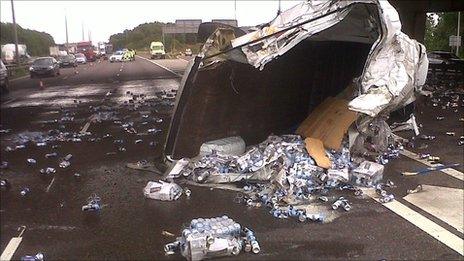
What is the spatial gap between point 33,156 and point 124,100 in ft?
31.3

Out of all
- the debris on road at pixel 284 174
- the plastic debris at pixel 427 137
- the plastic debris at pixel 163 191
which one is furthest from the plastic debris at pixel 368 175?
the plastic debris at pixel 427 137

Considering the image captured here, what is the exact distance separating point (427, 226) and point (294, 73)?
4.70 m

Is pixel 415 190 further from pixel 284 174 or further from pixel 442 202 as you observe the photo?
pixel 284 174

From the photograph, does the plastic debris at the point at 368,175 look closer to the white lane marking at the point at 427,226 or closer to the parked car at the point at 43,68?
the white lane marking at the point at 427,226

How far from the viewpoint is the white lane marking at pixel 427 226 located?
502cm

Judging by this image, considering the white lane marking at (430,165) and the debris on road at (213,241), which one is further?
the white lane marking at (430,165)

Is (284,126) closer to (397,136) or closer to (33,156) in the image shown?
→ (397,136)

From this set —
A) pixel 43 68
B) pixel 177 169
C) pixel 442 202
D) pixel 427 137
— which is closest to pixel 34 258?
pixel 177 169

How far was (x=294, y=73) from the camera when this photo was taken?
31.4ft

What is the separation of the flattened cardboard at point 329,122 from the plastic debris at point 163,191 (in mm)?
2804

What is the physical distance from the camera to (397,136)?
10023 mm

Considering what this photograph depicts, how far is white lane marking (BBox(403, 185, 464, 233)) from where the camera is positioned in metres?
5.76

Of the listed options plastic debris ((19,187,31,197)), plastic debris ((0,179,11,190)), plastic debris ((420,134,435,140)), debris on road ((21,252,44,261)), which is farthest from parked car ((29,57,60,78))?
debris on road ((21,252,44,261))

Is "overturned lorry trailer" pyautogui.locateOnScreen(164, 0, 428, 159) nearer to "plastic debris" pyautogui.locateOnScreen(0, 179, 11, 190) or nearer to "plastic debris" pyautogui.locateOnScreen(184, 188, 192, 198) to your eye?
"plastic debris" pyautogui.locateOnScreen(184, 188, 192, 198)
